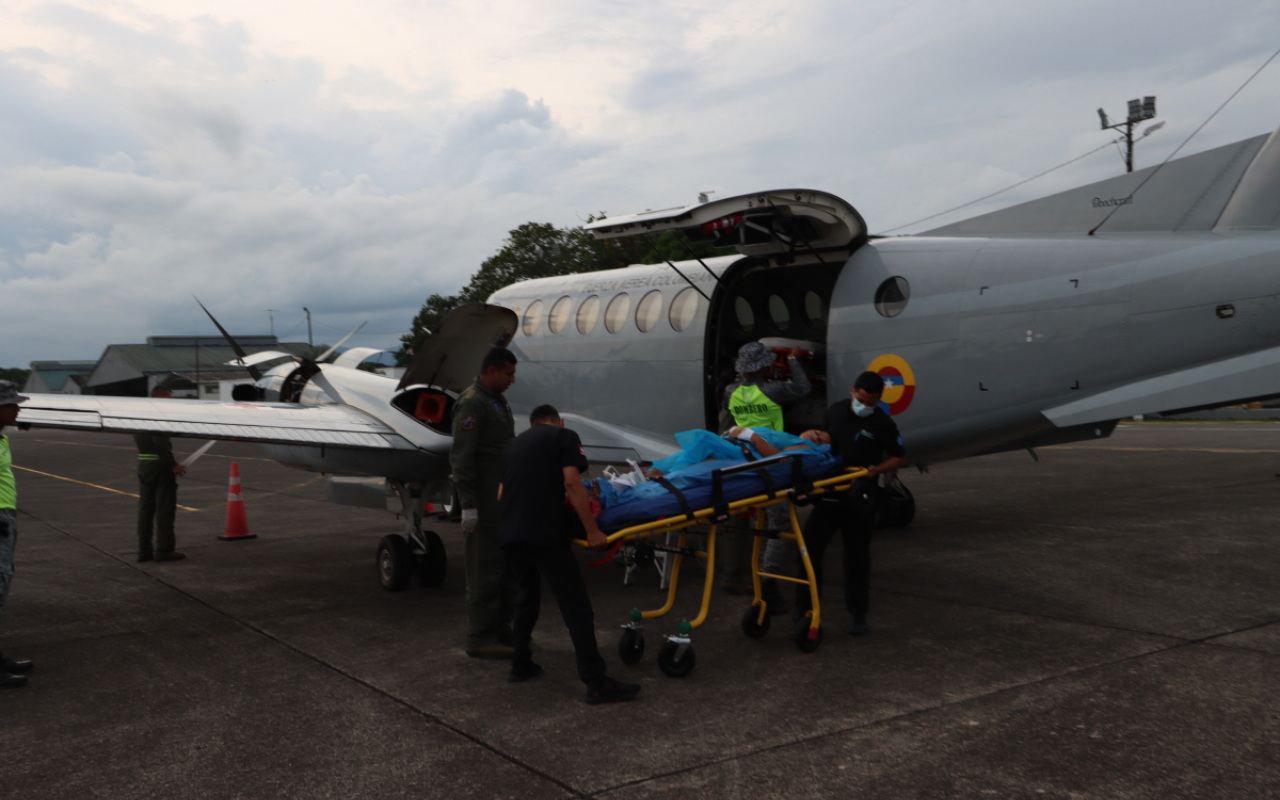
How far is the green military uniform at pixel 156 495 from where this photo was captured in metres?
10.5

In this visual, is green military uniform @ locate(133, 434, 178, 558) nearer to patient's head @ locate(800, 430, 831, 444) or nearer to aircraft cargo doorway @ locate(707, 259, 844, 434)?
aircraft cargo doorway @ locate(707, 259, 844, 434)

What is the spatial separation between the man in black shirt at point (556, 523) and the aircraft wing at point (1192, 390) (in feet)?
15.4

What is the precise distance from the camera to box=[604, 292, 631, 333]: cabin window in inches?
427

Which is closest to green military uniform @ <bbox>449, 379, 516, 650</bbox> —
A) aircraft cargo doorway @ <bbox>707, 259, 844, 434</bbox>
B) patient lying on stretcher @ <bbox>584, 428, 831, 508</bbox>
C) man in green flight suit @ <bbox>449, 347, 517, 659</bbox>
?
man in green flight suit @ <bbox>449, 347, 517, 659</bbox>

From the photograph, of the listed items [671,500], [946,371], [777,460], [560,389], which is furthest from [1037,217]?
[560,389]

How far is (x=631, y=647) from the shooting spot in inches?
231

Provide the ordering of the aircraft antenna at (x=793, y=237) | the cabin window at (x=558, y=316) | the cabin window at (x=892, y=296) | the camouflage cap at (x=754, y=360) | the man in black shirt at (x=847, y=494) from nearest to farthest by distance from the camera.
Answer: the man in black shirt at (x=847, y=494)
the camouflage cap at (x=754, y=360)
the cabin window at (x=892, y=296)
the aircraft antenna at (x=793, y=237)
the cabin window at (x=558, y=316)

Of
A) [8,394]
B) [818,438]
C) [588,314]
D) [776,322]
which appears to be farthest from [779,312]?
[8,394]

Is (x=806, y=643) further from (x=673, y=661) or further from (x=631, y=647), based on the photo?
(x=631, y=647)

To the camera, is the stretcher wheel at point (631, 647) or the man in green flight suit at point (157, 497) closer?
the stretcher wheel at point (631, 647)

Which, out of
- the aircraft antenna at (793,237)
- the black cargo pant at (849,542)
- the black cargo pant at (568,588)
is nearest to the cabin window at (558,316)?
the aircraft antenna at (793,237)

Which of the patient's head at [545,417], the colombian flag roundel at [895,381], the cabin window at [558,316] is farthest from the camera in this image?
the cabin window at [558,316]

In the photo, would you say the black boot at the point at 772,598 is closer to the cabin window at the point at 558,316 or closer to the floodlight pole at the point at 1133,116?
the cabin window at the point at 558,316

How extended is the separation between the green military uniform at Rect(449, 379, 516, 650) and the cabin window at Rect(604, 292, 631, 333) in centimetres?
453
